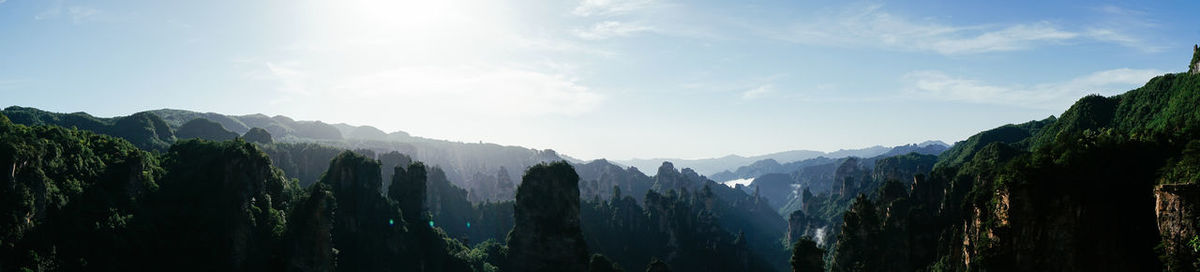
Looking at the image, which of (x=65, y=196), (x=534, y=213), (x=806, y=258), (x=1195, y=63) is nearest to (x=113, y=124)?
(x=65, y=196)

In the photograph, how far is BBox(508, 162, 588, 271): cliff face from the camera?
3132 inches

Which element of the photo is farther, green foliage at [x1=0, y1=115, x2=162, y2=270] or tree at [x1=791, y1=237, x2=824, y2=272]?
tree at [x1=791, y1=237, x2=824, y2=272]

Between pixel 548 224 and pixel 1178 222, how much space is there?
64.6 meters

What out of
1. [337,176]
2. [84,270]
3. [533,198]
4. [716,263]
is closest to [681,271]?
[716,263]

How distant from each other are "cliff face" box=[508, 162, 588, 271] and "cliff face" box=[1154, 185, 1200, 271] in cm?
6129

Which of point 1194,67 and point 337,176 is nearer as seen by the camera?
point 1194,67

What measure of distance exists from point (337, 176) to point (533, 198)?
27.6 meters

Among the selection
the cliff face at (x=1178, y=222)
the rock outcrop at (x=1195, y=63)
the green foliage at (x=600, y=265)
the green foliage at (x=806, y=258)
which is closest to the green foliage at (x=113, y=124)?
the green foliage at (x=600, y=265)

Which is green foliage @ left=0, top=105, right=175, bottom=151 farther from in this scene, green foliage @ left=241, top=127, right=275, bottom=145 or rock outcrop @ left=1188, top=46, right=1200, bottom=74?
rock outcrop @ left=1188, top=46, right=1200, bottom=74

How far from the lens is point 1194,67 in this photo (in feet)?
255

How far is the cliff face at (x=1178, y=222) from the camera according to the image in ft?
76.4

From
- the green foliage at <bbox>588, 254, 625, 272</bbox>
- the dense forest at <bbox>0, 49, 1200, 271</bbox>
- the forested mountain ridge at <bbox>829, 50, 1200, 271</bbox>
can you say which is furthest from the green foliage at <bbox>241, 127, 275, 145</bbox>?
the forested mountain ridge at <bbox>829, 50, 1200, 271</bbox>

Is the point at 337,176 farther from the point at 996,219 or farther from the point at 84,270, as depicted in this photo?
the point at 996,219

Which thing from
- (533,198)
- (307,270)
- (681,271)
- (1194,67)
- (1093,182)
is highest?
(1194,67)
